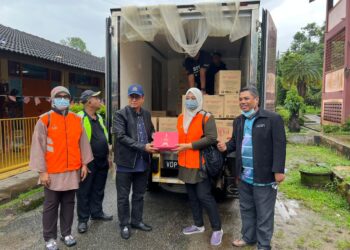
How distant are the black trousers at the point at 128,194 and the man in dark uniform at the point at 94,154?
1.30ft

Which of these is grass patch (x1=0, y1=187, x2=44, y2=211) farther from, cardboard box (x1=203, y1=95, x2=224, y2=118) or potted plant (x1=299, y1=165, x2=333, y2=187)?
potted plant (x1=299, y1=165, x2=333, y2=187)

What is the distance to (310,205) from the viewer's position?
4676mm

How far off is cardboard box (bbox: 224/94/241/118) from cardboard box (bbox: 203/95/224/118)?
2.1 inches

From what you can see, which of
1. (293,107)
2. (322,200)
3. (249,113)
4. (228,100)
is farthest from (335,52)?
(249,113)

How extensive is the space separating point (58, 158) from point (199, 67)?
9.82 feet

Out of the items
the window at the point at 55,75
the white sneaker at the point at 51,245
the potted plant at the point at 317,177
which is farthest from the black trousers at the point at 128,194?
the window at the point at 55,75

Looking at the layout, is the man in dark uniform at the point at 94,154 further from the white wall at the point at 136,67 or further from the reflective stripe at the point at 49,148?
the white wall at the point at 136,67

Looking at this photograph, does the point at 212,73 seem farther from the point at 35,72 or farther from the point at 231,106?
the point at 35,72

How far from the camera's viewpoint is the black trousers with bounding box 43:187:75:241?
306cm

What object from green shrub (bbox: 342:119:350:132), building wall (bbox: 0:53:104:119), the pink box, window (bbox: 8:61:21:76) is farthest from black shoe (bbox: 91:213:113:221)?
green shrub (bbox: 342:119:350:132)

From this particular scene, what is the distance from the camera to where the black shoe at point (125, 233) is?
3.43 m

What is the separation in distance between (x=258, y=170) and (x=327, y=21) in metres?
15.7

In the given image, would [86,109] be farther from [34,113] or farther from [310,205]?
[34,113]

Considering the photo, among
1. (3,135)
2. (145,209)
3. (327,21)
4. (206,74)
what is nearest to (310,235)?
(145,209)
